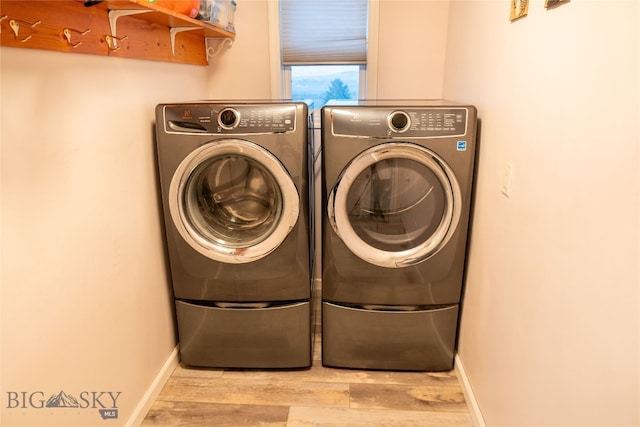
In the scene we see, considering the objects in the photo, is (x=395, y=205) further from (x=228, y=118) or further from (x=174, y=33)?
(x=174, y=33)

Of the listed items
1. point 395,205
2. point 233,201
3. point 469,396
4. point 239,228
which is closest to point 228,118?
point 233,201

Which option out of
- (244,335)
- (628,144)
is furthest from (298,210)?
(628,144)

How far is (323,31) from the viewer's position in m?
2.45

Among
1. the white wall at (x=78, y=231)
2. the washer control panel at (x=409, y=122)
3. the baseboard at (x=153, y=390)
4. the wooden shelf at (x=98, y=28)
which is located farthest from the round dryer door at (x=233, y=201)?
the baseboard at (x=153, y=390)

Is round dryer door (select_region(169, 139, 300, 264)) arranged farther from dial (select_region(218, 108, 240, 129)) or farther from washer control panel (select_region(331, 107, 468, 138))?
washer control panel (select_region(331, 107, 468, 138))

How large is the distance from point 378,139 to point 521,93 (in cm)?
54

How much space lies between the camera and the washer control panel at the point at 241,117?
5.45 feet

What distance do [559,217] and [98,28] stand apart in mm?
1492

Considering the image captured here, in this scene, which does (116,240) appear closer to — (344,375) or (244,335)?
(244,335)

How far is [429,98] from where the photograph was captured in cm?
247

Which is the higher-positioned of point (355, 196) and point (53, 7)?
point (53, 7)

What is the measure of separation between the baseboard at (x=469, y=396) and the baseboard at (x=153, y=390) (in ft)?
4.43

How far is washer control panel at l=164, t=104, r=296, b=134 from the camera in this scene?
1661 millimetres

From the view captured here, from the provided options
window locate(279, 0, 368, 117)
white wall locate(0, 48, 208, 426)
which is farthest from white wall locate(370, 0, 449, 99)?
white wall locate(0, 48, 208, 426)
